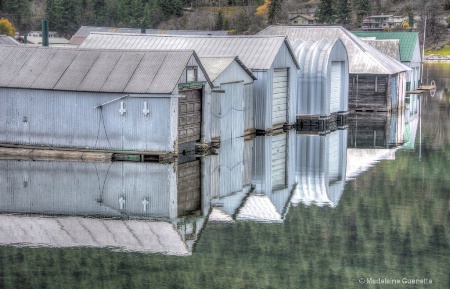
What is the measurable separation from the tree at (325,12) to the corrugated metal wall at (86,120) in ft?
366

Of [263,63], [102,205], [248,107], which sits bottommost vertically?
[102,205]

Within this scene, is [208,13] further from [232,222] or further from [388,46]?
[232,222]

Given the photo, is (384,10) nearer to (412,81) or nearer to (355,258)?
(412,81)

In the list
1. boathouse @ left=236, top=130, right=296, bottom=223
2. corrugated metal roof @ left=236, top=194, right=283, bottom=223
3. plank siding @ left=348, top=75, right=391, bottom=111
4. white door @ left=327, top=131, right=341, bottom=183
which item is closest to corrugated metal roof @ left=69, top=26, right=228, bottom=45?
plank siding @ left=348, top=75, right=391, bottom=111

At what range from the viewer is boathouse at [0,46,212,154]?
30.0m

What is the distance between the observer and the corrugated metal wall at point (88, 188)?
2233 centimetres

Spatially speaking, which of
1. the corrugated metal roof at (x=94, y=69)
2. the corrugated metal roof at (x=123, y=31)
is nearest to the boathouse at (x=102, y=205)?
the corrugated metal roof at (x=94, y=69)

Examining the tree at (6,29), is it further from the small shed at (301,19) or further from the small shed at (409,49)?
the small shed at (409,49)

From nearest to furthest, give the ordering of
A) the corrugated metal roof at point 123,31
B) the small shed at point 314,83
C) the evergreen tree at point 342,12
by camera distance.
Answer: the small shed at point 314,83 < the corrugated metal roof at point 123,31 < the evergreen tree at point 342,12

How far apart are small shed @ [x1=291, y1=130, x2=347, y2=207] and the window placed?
4.42m

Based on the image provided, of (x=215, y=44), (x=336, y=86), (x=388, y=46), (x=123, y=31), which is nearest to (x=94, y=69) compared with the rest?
(x=215, y=44)

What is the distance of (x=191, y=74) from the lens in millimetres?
31641

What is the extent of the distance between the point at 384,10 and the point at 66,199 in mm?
140116

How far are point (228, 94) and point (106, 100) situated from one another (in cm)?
635
